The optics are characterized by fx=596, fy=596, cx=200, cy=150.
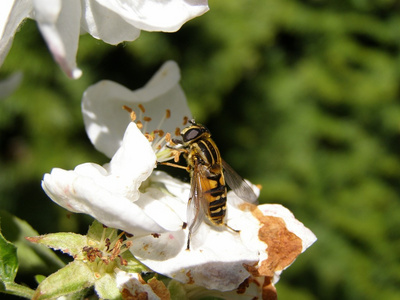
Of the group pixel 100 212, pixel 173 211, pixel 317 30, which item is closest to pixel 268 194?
pixel 317 30

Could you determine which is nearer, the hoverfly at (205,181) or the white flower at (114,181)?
the white flower at (114,181)

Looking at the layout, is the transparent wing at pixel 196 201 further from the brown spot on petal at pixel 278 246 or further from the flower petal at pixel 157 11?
the flower petal at pixel 157 11

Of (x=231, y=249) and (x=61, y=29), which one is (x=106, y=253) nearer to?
(x=231, y=249)

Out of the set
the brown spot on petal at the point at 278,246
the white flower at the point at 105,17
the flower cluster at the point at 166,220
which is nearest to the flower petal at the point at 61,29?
the white flower at the point at 105,17

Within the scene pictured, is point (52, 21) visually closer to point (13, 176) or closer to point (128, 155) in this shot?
point (128, 155)

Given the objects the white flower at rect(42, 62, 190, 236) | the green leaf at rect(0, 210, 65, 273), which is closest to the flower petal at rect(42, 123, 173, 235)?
the white flower at rect(42, 62, 190, 236)

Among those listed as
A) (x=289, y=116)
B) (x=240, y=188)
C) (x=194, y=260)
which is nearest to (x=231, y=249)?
(x=194, y=260)
